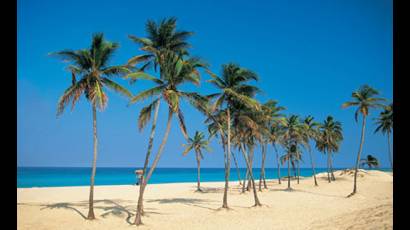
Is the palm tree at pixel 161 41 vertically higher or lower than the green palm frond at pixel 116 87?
higher

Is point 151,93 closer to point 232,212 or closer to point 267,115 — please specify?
point 232,212

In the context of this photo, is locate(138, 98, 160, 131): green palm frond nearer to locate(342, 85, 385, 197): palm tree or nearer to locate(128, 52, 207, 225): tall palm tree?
locate(128, 52, 207, 225): tall palm tree

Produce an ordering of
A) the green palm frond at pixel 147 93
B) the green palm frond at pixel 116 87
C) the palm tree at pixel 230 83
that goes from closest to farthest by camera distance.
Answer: the green palm frond at pixel 147 93, the green palm frond at pixel 116 87, the palm tree at pixel 230 83

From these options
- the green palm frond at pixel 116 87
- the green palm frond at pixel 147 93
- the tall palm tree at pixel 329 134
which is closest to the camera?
the green palm frond at pixel 147 93

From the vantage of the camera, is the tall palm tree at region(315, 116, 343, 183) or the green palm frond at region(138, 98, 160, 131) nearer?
the green palm frond at region(138, 98, 160, 131)

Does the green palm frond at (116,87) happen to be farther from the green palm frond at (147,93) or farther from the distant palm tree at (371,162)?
the distant palm tree at (371,162)

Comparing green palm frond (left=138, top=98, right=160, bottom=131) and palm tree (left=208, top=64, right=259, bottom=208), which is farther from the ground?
palm tree (left=208, top=64, right=259, bottom=208)

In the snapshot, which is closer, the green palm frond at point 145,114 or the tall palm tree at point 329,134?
the green palm frond at point 145,114

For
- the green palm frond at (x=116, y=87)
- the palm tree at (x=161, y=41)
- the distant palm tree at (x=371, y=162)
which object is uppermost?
the palm tree at (x=161, y=41)

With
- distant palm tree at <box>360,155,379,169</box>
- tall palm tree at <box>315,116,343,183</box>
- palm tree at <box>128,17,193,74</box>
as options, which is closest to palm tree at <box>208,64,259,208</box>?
palm tree at <box>128,17,193,74</box>

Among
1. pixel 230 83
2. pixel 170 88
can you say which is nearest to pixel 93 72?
pixel 170 88

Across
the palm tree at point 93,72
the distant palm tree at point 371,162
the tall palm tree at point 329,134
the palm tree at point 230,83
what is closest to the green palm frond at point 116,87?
the palm tree at point 93,72
